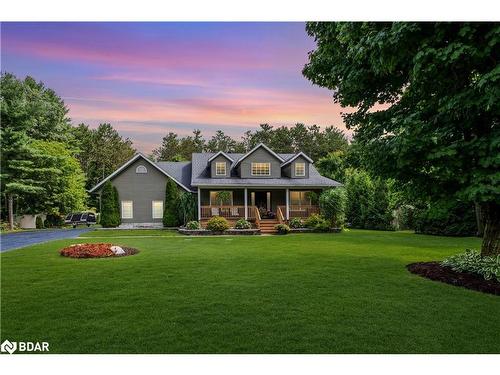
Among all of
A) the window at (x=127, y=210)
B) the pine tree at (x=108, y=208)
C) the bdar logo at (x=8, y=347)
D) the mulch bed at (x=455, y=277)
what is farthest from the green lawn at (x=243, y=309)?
the window at (x=127, y=210)

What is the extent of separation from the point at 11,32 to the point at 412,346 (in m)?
6.98

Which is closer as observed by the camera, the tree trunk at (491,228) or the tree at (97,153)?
the tree trunk at (491,228)

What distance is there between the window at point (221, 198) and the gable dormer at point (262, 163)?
1745mm

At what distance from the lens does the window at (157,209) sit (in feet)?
75.5

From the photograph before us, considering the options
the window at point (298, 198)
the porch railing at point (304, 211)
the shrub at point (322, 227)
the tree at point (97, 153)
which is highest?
the tree at point (97, 153)

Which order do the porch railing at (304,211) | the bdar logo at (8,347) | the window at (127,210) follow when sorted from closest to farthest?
the bdar logo at (8,347) → the porch railing at (304,211) → the window at (127,210)

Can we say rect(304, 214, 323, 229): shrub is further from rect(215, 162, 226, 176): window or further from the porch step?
rect(215, 162, 226, 176): window

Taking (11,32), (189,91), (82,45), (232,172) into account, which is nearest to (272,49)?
(189,91)

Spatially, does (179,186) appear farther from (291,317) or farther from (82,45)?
Answer: (291,317)

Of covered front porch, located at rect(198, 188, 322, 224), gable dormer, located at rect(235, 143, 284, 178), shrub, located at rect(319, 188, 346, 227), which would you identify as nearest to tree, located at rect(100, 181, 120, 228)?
covered front porch, located at rect(198, 188, 322, 224)

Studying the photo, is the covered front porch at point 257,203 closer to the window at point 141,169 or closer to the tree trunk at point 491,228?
the window at point 141,169

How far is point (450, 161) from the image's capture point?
6031 mm

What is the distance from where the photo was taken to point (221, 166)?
23094 millimetres

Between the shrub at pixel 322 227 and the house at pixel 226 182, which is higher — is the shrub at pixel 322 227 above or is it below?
below
